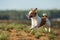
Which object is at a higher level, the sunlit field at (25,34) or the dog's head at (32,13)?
the dog's head at (32,13)

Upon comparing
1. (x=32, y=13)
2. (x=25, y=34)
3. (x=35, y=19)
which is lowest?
(x=25, y=34)

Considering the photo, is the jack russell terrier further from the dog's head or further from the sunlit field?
the sunlit field

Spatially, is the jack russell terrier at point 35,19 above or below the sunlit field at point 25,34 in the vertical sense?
above

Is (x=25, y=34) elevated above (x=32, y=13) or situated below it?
below

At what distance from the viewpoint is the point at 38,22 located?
14383mm

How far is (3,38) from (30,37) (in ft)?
5.04

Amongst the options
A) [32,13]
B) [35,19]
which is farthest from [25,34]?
[32,13]

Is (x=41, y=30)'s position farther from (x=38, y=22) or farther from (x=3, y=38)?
(x=3, y=38)

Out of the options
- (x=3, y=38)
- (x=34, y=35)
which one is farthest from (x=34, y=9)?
(x=3, y=38)

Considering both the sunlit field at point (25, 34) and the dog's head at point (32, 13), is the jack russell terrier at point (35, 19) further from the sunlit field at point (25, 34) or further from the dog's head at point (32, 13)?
the sunlit field at point (25, 34)

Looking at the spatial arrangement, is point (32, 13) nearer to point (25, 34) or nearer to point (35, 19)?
point (35, 19)

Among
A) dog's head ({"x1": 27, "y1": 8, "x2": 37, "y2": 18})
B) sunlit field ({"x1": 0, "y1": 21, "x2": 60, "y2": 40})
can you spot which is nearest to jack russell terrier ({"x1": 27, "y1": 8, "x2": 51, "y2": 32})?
dog's head ({"x1": 27, "y1": 8, "x2": 37, "y2": 18})

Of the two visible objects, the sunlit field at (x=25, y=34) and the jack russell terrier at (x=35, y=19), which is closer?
the sunlit field at (x=25, y=34)

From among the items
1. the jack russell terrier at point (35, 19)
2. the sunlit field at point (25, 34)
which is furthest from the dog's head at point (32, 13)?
the sunlit field at point (25, 34)
